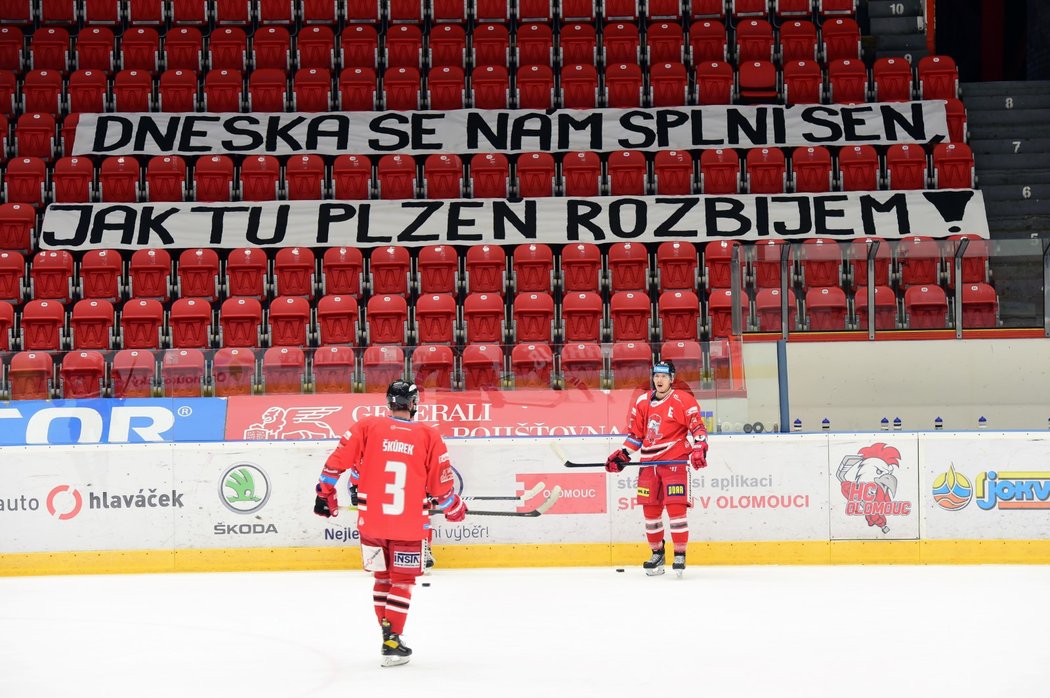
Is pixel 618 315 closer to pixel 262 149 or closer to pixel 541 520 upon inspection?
pixel 541 520

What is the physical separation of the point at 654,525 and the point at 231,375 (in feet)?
12.3

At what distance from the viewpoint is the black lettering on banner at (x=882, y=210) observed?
15.6m

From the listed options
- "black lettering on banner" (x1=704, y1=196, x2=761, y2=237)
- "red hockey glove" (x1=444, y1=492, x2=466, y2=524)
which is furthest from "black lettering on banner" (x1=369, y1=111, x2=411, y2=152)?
"red hockey glove" (x1=444, y1=492, x2=466, y2=524)

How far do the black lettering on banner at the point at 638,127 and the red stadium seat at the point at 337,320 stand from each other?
457cm

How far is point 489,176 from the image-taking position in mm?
16688

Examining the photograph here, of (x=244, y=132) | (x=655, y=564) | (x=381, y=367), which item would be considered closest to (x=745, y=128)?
(x=244, y=132)

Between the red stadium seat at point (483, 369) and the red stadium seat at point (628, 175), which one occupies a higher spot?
the red stadium seat at point (628, 175)

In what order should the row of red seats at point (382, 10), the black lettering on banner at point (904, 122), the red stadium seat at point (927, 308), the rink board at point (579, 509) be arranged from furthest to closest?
1. the row of red seats at point (382, 10)
2. the black lettering on banner at point (904, 122)
3. the red stadium seat at point (927, 308)
4. the rink board at point (579, 509)

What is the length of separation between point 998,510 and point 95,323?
9491 millimetres

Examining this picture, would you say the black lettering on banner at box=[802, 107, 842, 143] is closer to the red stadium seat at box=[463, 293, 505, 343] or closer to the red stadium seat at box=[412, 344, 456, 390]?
the red stadium seat at box=[463, 293, 505, 343]

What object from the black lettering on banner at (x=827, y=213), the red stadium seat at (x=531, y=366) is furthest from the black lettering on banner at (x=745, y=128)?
the red stadium seat at (x=531, y=366)

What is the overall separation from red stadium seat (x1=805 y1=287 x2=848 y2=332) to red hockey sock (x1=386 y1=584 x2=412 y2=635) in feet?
19.3

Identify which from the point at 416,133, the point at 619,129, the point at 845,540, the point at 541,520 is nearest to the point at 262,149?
the point at 416,133

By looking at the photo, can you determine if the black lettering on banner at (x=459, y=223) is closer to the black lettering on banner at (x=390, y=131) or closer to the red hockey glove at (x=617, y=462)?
the black lettering on banner at (x=390, y=131)
